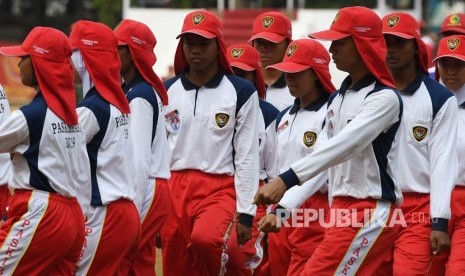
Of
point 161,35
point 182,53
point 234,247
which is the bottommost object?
point 161,35

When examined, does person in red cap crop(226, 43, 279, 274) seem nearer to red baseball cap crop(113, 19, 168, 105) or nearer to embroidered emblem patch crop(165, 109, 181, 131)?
embroidered emblem patch crop(165, 109, 181, 131)

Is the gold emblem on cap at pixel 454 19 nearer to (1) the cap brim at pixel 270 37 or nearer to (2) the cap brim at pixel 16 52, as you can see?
(1) the cap brim at pixel 270 37

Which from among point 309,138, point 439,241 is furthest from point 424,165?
point 309,138

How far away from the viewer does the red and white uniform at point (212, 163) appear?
9094 millimetres

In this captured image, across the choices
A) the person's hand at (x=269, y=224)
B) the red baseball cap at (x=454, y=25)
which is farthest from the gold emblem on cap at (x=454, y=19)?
the person's hand at (x=269, y=224)

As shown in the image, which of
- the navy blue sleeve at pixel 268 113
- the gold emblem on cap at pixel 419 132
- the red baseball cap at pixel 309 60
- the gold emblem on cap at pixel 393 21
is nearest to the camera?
the gold emblem on cap at pixel 419 132

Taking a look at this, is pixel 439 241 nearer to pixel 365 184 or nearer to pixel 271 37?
pixel 365 184

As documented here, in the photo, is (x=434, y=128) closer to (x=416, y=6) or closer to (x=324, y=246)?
(x=324, y=246)

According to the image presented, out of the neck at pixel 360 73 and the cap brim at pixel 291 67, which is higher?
the neck at pixel 360 73

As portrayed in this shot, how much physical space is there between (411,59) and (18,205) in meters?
2.78

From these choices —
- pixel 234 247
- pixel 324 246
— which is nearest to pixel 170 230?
pixel 234 247

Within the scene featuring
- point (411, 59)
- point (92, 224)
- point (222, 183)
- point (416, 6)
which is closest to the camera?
point (92, 224)

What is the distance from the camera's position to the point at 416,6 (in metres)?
30.3

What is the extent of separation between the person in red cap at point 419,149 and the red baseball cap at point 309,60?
0.79 m
